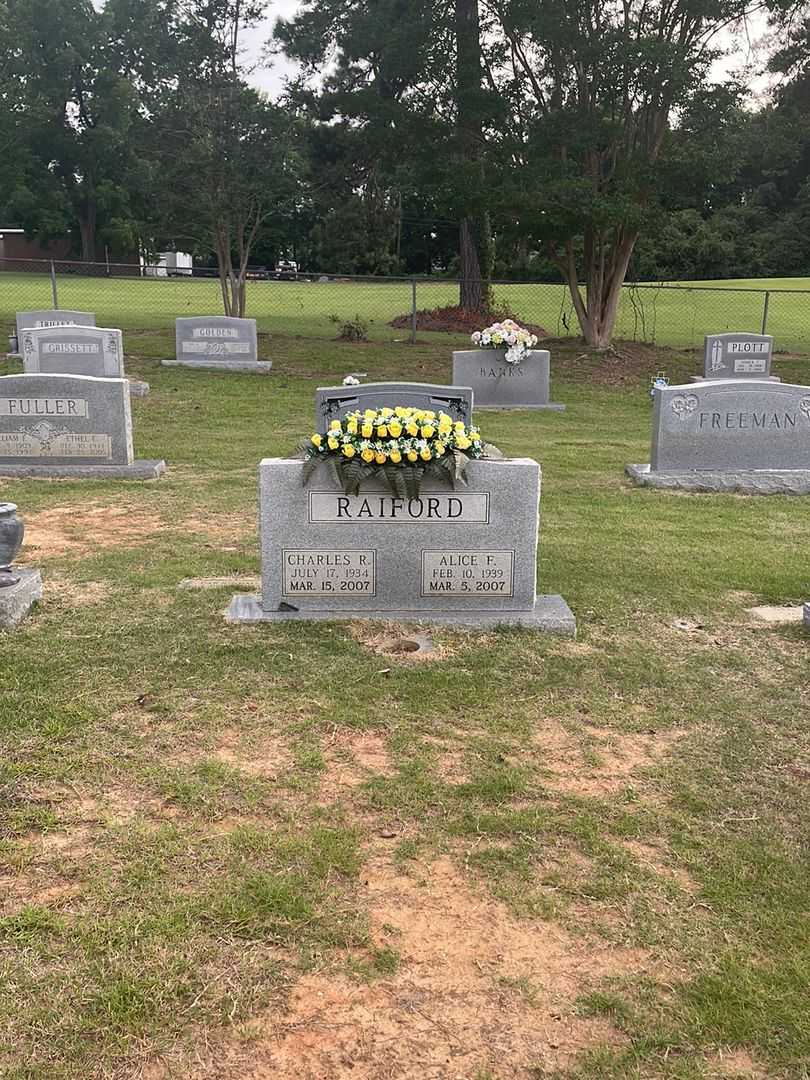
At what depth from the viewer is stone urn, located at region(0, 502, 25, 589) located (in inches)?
209

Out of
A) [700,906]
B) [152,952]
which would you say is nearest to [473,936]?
[700,906]

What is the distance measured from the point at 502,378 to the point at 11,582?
432 inches

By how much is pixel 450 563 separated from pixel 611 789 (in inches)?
78.8

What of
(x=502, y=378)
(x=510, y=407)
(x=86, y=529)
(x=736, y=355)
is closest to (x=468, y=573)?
(x=86, y=529)

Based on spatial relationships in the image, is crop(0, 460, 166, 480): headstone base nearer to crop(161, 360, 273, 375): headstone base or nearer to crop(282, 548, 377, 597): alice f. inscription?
crop(282, 548, 377, 597): alice f. inscription

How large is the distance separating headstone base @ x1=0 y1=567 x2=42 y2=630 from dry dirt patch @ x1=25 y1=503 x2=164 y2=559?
1132 mm

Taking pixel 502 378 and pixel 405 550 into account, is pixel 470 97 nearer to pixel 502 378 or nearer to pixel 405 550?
pixel 502 378

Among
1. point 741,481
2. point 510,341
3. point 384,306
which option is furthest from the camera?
point 384,306

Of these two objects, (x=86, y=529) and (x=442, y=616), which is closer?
(x=442, y=616)

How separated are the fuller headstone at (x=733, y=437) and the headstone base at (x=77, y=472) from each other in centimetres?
499

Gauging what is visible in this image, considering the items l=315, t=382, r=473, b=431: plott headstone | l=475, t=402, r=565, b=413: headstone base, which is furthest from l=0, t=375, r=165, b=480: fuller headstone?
l=475, t=402, r=565, b=413: headstone base

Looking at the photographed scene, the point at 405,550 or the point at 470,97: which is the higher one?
the point at 470,97

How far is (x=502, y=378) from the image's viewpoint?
15.3m

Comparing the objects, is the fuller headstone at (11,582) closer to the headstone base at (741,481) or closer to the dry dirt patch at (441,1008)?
the dry dirt patch at (441,1008)
